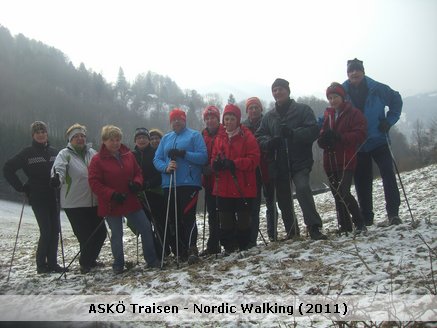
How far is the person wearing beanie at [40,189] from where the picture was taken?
20.9 feet

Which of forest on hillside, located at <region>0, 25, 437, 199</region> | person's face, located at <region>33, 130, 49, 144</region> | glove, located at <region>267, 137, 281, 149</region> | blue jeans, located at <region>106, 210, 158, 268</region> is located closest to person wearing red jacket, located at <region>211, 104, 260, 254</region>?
glove, located at <region>267, 137, 281, 149</region>

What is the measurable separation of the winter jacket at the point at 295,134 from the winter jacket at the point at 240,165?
287 mm

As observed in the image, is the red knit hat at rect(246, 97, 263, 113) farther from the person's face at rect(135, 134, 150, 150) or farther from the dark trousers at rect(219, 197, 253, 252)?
the person's face at rect(135, 134, 150, 150)

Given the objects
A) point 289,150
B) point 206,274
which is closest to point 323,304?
point 206,274

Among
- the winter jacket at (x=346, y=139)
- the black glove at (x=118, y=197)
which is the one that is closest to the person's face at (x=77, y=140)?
the black glove at (x=118, y=197)

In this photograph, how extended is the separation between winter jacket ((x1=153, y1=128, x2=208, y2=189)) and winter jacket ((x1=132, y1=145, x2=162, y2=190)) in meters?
0.48

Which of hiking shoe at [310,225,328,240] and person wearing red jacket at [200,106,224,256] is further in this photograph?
person wearing red jacket at [200,106,224,256]

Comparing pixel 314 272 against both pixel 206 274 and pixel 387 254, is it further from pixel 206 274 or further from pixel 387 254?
pixel 206 274

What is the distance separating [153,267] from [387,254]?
132 inches

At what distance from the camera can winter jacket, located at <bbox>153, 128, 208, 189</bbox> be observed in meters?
6.09

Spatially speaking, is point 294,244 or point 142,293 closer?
point 142,293

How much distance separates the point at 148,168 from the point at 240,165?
1982 millimetres

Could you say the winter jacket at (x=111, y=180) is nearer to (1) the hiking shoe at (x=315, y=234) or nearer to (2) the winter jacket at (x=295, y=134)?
(2) the winter jacket at (x=295, y=134)

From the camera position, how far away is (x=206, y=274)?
5.05 meters
